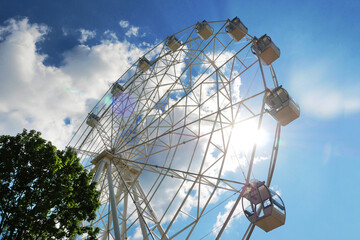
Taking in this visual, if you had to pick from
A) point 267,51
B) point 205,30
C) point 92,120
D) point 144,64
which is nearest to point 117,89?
point 144,64

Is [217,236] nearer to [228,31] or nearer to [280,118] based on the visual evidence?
[280,118]

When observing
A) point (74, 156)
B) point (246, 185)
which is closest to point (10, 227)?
point (74, 156)

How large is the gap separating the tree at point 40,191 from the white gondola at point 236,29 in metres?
13.2

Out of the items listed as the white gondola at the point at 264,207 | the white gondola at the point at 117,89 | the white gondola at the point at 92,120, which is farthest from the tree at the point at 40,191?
the white gondola at the point at 117,89

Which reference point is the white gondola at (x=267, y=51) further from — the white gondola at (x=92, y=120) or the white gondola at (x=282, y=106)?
the white gondola at (x=92, y=120)

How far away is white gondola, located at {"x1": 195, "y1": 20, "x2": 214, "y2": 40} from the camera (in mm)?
21422

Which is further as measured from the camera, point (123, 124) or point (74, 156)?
point (123, 124)

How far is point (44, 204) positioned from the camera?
11.0 meters

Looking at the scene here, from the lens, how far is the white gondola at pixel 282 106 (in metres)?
14.8

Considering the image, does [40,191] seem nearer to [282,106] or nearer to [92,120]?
[282,106]

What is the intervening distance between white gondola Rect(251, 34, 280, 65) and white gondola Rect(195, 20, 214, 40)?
4890mm

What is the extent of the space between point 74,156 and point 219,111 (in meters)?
8.16

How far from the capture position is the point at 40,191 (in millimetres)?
11359

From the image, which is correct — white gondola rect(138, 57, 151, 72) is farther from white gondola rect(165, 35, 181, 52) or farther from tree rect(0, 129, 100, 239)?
tree rect(0, 129, 100, 239)
